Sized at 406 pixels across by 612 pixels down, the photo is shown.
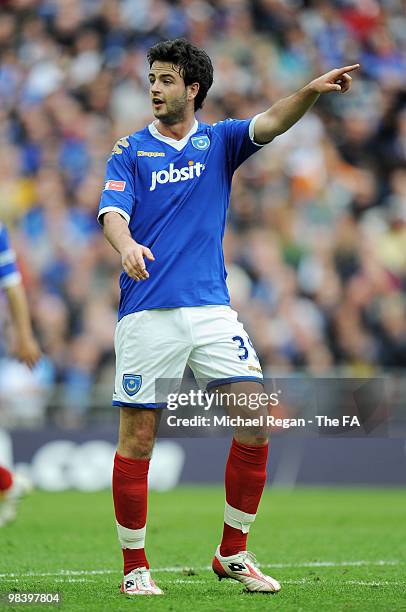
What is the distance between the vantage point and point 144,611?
4895mm

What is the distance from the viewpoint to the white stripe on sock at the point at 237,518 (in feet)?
18.9

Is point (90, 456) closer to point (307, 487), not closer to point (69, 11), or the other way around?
point (307, 487)

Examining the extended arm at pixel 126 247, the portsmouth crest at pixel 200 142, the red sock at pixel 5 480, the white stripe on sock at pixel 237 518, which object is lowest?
the red sock at pixel 5 480

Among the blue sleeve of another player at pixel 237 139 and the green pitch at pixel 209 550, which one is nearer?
the green pitch at pixel 209 550

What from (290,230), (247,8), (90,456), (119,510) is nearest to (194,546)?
(119,510)

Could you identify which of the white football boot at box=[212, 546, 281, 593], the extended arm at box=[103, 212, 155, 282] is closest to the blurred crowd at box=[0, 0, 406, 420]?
the white football boot at box=[212, 546, 281, 593]

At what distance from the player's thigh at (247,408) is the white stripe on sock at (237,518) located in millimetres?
356

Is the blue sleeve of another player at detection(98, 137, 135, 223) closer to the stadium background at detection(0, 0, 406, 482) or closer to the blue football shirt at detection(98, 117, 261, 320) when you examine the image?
the blue football shirt at detection(98, 117, 261, 320)

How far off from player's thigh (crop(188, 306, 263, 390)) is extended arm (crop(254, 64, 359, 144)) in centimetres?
91

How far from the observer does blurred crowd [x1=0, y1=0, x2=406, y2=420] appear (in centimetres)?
1438

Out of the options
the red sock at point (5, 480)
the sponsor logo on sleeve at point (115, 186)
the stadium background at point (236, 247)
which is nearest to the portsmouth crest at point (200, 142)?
the sponsor logo on sleeve at point (115, 186)

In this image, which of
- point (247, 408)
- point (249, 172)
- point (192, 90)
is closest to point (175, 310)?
point (247, 408)

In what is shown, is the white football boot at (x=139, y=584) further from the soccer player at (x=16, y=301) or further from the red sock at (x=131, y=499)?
the soccer player at (x=16, y=301)

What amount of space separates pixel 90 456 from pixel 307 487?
2.57 metres
